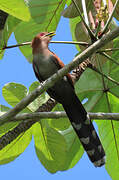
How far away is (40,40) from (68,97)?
2.22ft

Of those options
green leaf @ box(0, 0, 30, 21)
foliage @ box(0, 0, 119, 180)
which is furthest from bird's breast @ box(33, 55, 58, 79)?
green leaf @ box(0, 0, 30, 21)

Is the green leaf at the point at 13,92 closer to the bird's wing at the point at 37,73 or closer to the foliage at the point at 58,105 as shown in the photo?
the foliage at the point at 58,105

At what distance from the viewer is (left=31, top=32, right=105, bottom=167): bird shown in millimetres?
2896

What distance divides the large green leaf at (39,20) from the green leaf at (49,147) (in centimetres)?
98

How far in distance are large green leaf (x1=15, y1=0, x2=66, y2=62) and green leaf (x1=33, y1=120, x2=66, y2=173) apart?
3.20ft

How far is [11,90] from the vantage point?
10.2 ft

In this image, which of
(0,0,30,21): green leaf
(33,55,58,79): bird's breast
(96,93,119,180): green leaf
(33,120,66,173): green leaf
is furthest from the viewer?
(33,55,58,79): bird's breast

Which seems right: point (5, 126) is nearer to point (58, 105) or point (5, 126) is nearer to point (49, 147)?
point (49, 147)

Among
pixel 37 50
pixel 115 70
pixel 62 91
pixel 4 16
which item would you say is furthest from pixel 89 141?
pixel 4 16

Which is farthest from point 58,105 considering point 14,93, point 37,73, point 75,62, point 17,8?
point 17,8

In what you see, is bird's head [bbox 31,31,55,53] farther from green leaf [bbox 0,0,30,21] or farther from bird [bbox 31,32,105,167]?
green leaf [bbox 0,0,30,21]

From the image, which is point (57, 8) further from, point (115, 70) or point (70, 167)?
point (70, 167)

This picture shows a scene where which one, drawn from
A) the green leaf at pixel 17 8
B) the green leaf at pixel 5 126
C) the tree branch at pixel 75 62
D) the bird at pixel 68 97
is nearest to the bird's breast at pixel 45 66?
the bird at pixel 68 97

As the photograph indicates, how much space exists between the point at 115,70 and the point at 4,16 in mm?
1297
